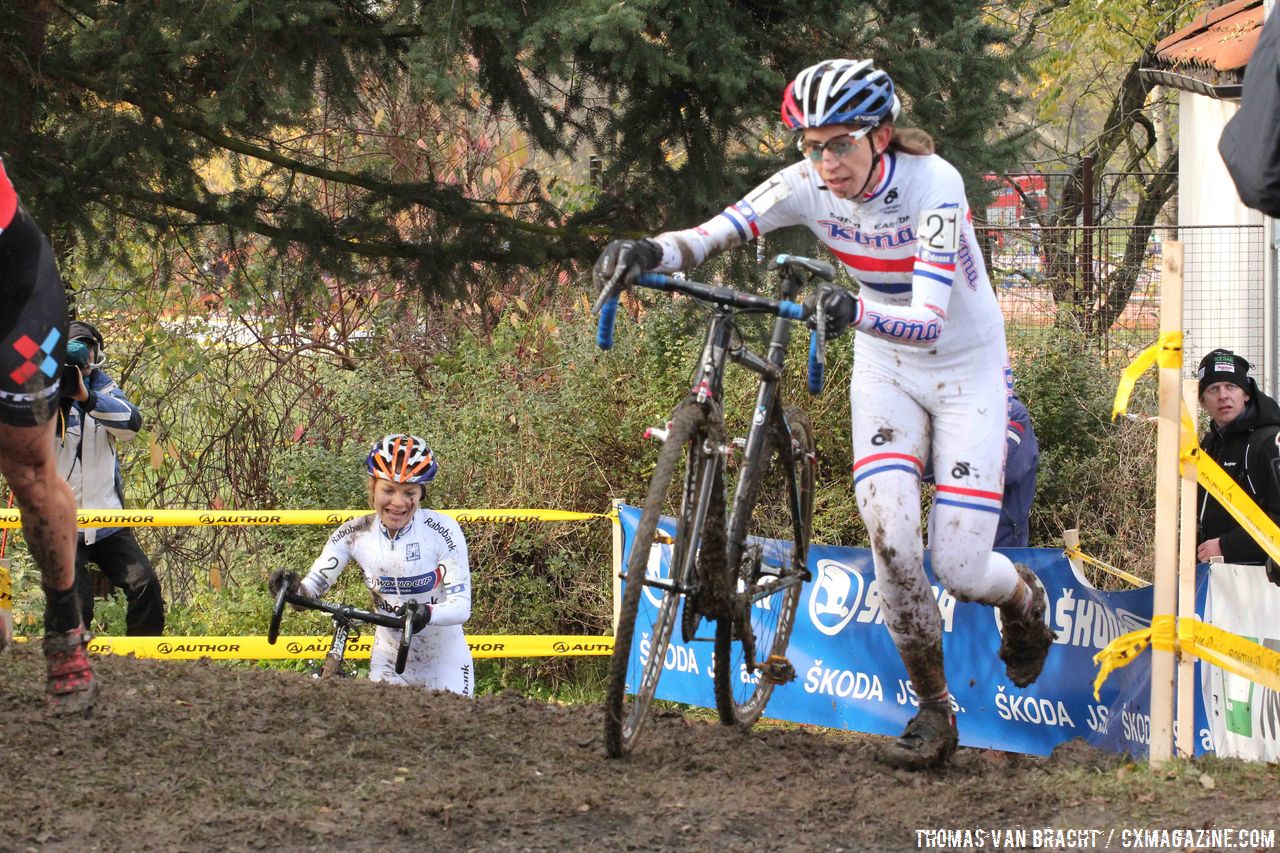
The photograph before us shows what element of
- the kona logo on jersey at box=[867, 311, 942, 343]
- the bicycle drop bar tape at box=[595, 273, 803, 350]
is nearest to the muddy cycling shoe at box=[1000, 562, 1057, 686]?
the kona logo on jersey at box=[867, 311, 942, 343]

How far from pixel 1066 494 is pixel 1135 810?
6.36 m

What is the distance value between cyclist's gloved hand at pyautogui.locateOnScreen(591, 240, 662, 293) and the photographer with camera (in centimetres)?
457

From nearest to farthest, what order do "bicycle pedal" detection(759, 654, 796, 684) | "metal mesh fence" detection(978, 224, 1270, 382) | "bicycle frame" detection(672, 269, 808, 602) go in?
"bicycle frame" detection(672, 269, 808, 602) → "bicycle pedal" detection(759, 654, 796, 684) → "metal mesh fence" detection(978, 224, 1270, 382)

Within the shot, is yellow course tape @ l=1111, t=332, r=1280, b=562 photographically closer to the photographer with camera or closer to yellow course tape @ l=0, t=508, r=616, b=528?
yellow course tape @ l=0, t=508, r=616, b=528

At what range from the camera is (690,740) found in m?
5.43


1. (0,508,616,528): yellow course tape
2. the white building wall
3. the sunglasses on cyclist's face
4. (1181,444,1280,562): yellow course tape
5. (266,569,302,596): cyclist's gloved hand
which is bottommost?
(266,569,302,596): cyclist's gloved hand

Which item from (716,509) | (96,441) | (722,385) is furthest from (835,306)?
(96,441)

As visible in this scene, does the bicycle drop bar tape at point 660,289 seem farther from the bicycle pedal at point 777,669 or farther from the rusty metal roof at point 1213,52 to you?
the rusty metal roof at point 1213,52

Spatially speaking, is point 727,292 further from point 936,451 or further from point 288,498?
point 288,498

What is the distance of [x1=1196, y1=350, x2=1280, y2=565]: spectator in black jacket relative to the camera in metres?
7.00

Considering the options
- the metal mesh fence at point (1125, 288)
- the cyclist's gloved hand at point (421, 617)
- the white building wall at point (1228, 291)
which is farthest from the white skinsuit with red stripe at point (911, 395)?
the white building wall at point (1228, 291)

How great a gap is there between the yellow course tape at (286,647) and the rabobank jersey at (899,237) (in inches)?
132

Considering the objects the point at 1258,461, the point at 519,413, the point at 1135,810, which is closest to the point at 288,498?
the point at 519,413

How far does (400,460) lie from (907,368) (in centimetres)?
282
